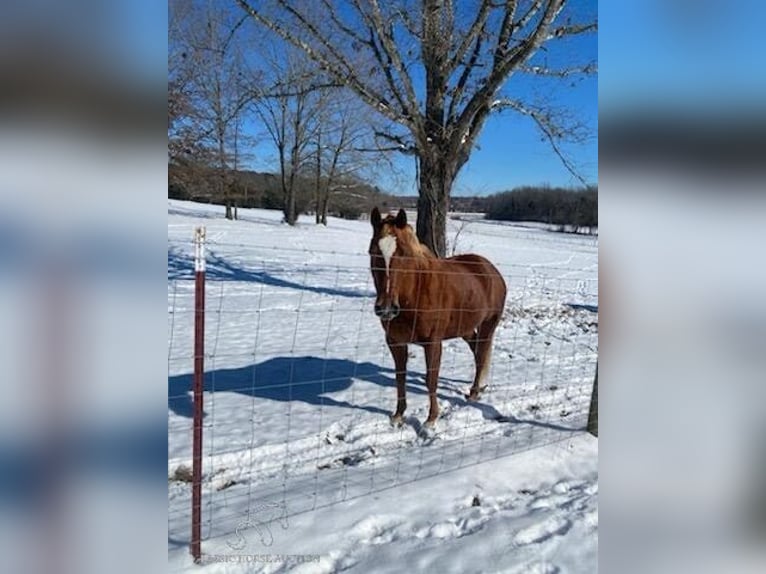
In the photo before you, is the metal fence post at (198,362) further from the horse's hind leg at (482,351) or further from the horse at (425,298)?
the horse's hind leg at (482,351)

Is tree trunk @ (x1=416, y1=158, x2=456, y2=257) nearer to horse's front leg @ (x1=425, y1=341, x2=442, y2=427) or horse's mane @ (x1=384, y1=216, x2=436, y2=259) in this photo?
horse's front leg @ (x1=425, y1=341, x2=442, y2=427)

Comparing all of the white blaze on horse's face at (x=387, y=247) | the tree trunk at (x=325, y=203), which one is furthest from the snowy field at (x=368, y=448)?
the tree trunk at (x=325, y=203)

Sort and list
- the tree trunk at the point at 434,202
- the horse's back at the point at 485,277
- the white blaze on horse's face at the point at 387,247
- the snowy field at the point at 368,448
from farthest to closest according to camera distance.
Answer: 1. the tree trunk at the point at 434,202
2. the horse's back at the point at 485,277
3. the white blaze on horse's face at the point at 387,247
4. the snowy field at the point at 368,448

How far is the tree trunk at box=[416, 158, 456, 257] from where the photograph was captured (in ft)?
19.7

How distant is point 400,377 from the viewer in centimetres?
363

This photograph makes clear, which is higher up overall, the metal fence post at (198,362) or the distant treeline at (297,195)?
the distant treeline at (297,195)

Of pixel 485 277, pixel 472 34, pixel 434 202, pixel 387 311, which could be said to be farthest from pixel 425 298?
pixel 472 34

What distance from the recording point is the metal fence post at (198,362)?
1.85 m

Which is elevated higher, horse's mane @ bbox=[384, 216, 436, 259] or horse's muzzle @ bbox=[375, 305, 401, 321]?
horse's mane @ bbox=[384, 216, 436, 259]

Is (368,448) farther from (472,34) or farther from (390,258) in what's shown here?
(472,34)

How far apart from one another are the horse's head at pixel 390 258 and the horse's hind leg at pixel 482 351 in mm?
1116

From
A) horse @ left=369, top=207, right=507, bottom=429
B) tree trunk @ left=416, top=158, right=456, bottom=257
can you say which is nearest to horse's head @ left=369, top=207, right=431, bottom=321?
horse @ left=369, top=207, right=507, bottom=429

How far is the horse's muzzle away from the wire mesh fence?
555 millimetres
